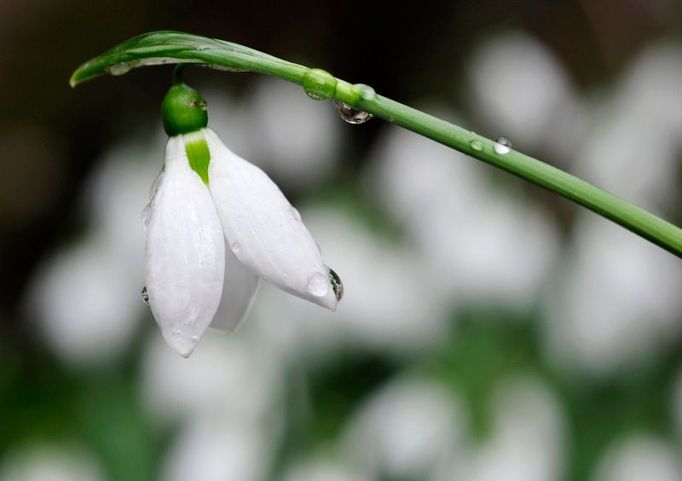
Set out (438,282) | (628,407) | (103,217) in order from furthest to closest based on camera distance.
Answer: (103,217) < (438,282) < (628,407)

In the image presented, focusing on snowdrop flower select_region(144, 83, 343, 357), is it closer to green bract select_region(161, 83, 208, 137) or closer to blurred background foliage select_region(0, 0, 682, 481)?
green bract select_region(161, 83, 208, 137)

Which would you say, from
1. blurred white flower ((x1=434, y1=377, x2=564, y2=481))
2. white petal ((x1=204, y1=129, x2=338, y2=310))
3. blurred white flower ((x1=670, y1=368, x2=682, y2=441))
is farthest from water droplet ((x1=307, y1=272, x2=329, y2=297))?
blurred white flower ((x1=670, y1=368, x2=682, y2=441))

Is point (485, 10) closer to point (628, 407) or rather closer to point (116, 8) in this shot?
point (116, 8)

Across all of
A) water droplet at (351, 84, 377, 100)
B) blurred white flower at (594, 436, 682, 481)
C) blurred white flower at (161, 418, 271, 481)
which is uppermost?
water droplet at (351, 84, 377, 100)

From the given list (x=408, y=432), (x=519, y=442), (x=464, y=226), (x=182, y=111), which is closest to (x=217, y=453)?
(x=408, y=432)

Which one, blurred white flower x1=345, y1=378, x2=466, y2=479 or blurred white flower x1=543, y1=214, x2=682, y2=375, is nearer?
blurred white flower x1=345, y1=378, x2=466, y2=479

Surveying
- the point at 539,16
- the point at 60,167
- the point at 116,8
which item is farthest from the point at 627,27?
the point at 60,167

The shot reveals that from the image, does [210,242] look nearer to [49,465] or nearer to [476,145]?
[476,145]
